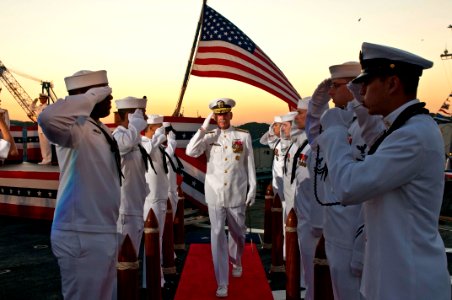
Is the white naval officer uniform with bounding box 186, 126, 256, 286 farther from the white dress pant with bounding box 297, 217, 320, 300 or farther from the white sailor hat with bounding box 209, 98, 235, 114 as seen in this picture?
the white dress pant with bounding box 297, 217, 320, 300

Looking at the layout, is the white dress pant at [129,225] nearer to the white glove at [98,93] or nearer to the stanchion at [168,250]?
the stanchion at [168,250]

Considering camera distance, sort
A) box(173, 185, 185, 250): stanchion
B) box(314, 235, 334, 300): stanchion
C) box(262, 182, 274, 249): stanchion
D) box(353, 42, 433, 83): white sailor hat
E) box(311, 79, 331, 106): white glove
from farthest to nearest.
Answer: box(173, 185, 185, 250): stanchion
box(262, 182, 274, 249): stanchion
box(311, 79, 331, 106): white glove
box(314, 235, 334, 300): stanchion
box(353, 42, 433, 83): white sailor hat

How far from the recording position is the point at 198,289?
232 inches

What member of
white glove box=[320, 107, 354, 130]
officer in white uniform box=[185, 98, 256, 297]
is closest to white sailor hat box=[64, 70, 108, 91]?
white glove box=[320, 107, 354, 130]

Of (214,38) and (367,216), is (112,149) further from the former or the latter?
(214,38)

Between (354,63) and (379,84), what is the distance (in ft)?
4.53

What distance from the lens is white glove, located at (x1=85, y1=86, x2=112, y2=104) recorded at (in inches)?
133

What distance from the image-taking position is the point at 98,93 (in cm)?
343

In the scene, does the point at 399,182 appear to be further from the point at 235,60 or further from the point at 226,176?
the point at 235,60

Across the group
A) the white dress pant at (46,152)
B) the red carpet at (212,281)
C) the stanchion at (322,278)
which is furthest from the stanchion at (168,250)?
the white dress pant at (46,152)

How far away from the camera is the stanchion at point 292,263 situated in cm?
452

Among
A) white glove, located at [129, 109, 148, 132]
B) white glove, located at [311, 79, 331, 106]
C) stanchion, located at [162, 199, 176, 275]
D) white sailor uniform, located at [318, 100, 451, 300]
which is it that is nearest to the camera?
white sailor uniform, located at [318, 100, 451, 300]

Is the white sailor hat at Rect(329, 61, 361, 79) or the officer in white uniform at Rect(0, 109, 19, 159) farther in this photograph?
the officer in white uniform at Rect(0, 109, 19, 159)

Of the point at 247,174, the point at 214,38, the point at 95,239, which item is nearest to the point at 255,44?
the point at 214,38
